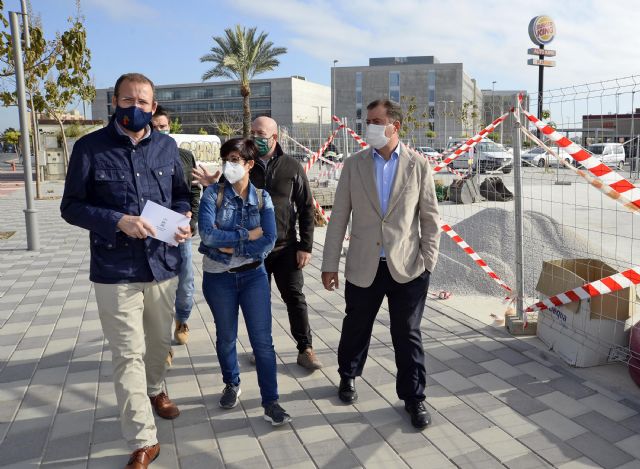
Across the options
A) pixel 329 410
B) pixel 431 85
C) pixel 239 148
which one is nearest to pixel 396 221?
pixel 239 148

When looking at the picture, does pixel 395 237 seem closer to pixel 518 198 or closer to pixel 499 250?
pixel 518 198

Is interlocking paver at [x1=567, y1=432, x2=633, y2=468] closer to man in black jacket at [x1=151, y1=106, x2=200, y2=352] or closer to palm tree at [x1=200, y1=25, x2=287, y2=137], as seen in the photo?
man in black jacket at [x1=151, y1=106, x2=200, y2=352]

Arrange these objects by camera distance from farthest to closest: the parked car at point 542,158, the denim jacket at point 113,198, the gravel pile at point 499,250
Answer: the gravel pile at point 499,250, the parked car at point 542,158, the denim jacket at point 113,198

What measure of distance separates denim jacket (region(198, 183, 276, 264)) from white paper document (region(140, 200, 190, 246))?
0.25m

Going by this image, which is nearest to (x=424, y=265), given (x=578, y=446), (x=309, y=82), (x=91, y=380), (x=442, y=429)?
(x=442, y=429)

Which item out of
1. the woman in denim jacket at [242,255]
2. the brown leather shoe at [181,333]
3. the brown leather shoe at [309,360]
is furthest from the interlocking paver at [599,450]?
the brown leather shoe at [181,333]

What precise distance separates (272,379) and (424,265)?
120 cm

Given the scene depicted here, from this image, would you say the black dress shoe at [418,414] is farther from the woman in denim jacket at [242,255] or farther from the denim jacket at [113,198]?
the denim jacket at [113,198]

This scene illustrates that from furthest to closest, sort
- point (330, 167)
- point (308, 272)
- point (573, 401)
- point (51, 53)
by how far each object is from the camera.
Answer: point (330, 167)
point (51, 53)
point (308, 272)
point (573, 401)

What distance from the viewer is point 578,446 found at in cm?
313

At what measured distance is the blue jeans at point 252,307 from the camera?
338 cm

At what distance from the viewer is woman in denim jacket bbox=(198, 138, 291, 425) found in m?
3.30

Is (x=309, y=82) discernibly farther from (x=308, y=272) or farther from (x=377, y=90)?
(x=308, y=272)

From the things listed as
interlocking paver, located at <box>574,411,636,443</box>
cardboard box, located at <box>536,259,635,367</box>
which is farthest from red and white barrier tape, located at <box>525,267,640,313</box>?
interlocking paver, located at <box>574,411,636,443</box>
